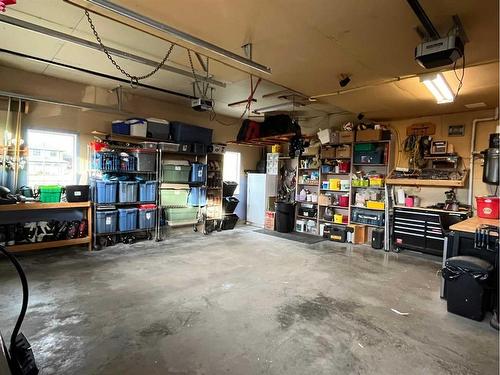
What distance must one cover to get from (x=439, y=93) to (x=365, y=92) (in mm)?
955

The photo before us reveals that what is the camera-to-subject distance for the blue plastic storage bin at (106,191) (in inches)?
198

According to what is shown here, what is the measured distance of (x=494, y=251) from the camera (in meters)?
3.01

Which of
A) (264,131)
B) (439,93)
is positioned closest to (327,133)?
(264,131)

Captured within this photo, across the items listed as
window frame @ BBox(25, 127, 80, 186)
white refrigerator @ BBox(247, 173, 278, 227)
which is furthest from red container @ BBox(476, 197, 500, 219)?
window frame @ BBox(25, 127, 80, 186)

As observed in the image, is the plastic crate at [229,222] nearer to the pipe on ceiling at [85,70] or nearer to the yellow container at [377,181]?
the pipe on ceiling at [85,70]

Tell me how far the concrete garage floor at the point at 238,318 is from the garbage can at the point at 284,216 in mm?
2322

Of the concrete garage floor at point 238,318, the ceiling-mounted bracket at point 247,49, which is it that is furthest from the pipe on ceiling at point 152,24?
the concrete garage floor at point 238,318

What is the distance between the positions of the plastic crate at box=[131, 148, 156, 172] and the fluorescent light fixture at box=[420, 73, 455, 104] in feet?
15.0

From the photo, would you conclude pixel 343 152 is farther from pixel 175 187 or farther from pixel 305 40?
pixel 305 40

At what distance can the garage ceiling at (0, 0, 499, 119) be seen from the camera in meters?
2.30

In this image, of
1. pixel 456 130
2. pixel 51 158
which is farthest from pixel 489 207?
pixel 51 158

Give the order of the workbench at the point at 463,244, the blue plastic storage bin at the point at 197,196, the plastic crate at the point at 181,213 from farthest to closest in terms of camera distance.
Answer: the blue plastic storage bin at the point at 197,196
the plastic crate at the point at 181,213
the workbench at the point at 463,244

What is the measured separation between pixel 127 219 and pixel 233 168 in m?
3.44

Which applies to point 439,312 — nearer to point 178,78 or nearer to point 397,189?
point 397,189
